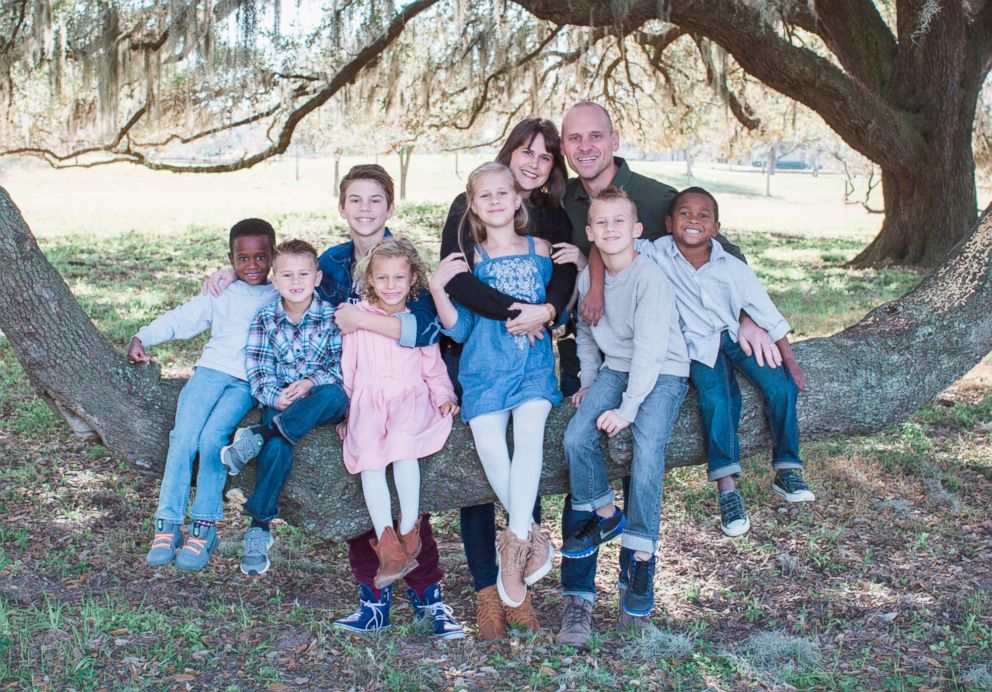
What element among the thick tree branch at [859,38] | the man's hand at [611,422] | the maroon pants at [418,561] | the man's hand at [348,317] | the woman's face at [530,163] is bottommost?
the maroon pants at [418,561]

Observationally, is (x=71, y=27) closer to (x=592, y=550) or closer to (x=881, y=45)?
(x=592, y=550)

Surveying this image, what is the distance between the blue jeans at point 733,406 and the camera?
364 cm

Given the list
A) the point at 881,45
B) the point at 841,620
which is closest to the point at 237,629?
the point at 841,620

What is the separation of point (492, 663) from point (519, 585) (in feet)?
1.08

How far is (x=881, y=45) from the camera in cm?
1095

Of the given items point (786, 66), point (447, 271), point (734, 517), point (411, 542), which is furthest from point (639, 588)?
point (786, 66)

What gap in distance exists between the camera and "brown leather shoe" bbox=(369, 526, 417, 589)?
3.52 metres

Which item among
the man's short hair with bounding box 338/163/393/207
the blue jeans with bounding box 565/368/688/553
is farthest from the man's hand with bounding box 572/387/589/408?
the man's short hair with bounding box 338/163/393/207

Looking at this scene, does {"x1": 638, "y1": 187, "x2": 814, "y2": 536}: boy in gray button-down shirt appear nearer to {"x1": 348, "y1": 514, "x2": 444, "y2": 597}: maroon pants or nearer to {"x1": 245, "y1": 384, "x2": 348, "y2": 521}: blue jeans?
{"x1": 348, "y1": 514, "x2": 444, "y2": 597}: maroon pants

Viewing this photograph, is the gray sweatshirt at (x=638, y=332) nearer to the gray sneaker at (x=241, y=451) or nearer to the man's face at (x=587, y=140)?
the man's face at (x=587, y=140)

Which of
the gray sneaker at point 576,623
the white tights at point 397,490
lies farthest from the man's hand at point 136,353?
Result: the gray sneaker at point 576,623

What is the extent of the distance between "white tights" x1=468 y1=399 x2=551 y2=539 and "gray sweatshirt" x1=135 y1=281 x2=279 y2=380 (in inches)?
40.4

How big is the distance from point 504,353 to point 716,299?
3.01 ft

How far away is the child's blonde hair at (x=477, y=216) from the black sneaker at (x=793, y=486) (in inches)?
56.6
